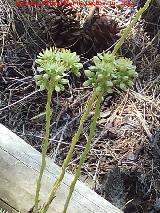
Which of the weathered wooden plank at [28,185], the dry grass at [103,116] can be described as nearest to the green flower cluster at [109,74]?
the weathered wooden plank at [28,185]

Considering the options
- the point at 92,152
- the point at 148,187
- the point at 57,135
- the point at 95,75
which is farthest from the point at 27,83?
the point at 95,75

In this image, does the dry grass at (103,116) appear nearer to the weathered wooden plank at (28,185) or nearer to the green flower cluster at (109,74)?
the weathered wooden plank at (28,185)

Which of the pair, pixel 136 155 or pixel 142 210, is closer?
pixel 142 210

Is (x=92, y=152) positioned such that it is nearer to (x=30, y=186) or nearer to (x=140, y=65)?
(x=140, y=65)

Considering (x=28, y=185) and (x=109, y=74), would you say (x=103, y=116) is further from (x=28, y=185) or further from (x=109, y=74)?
(x=109, y=74)

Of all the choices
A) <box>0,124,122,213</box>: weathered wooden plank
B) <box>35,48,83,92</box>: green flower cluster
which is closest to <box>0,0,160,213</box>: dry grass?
<box>0,124,122,213</box>: weathered wooden plank

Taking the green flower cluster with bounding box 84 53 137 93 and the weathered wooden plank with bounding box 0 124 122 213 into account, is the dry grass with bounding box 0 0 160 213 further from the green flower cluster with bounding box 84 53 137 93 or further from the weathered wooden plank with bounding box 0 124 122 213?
the green flower cluster with bounding box 84 53 137 93
